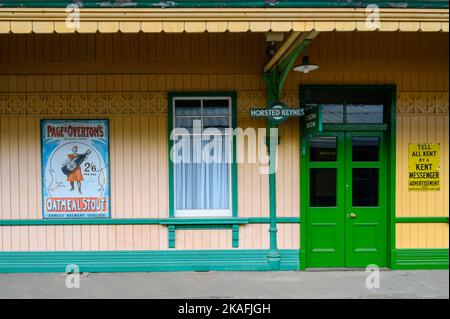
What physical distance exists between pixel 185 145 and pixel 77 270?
2.62 m

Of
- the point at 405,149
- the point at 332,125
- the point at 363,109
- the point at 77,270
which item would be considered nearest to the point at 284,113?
the point at 332,125

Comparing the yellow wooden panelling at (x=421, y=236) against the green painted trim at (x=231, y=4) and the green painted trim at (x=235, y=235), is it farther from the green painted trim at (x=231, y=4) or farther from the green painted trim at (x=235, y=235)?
the green painted trim at (x=231, y=4)

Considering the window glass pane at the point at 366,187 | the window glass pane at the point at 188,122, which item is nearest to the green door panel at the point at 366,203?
the window glass pane at the point at 366,187

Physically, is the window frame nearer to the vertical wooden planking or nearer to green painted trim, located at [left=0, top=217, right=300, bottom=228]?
green painted trim, located at [left=0, top=217, right=300, bottom=228]

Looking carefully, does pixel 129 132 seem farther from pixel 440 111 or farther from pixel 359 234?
pixel 440 111

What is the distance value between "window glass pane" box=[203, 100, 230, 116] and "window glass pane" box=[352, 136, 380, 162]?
7.13ft

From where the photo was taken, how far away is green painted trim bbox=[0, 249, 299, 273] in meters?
6.24

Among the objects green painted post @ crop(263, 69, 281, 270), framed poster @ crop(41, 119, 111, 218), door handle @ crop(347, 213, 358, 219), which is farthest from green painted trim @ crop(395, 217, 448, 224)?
framed poster @ crop(41, 119, 111, 218)

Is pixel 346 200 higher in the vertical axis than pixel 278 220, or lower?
higher

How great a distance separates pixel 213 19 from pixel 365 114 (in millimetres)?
3229

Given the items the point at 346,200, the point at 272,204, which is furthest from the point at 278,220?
the point at 346,200

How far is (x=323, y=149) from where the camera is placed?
21.1 feet

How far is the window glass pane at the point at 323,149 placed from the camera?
6418 mm

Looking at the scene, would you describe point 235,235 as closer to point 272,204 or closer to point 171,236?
point 272,204
